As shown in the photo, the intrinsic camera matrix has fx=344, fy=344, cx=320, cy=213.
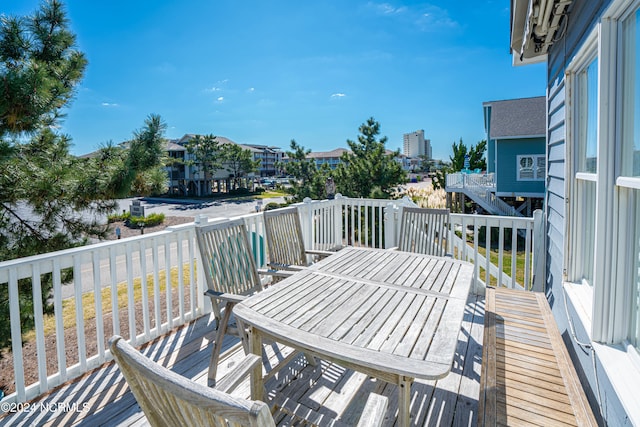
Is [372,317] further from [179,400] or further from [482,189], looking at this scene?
[482,189]

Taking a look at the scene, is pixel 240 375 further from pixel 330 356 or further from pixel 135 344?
pixel 135 344

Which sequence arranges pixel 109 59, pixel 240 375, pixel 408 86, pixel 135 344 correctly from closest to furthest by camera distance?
pixel 240 375 → pixel 135 344 → pixel 109 59 → pixel 408 86

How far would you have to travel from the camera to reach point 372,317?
175 centimetres

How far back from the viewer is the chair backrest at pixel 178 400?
2.30ft

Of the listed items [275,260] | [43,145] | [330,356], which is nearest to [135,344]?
[275,260]

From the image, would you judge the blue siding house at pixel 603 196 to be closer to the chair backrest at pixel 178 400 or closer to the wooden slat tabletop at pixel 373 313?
the wooden slat tabletop at pixel 373 313

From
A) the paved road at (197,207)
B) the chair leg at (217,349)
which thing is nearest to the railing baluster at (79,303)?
the chair leg at (217,349)

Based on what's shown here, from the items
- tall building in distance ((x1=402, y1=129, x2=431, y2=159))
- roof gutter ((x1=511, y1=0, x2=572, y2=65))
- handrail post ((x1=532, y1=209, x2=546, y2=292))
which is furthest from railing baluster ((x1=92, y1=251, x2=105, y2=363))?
tall building in distance ((x1=402, y1=129, x2=431, y2=159))

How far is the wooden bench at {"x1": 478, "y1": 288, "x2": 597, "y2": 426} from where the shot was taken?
67.0 inches

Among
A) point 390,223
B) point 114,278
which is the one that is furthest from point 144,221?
point 114,278

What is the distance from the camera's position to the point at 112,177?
4.37 m

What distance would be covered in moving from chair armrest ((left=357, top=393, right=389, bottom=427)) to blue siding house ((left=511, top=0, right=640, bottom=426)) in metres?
0.82

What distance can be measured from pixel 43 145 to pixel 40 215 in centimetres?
93

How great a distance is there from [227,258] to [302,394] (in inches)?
51.1
